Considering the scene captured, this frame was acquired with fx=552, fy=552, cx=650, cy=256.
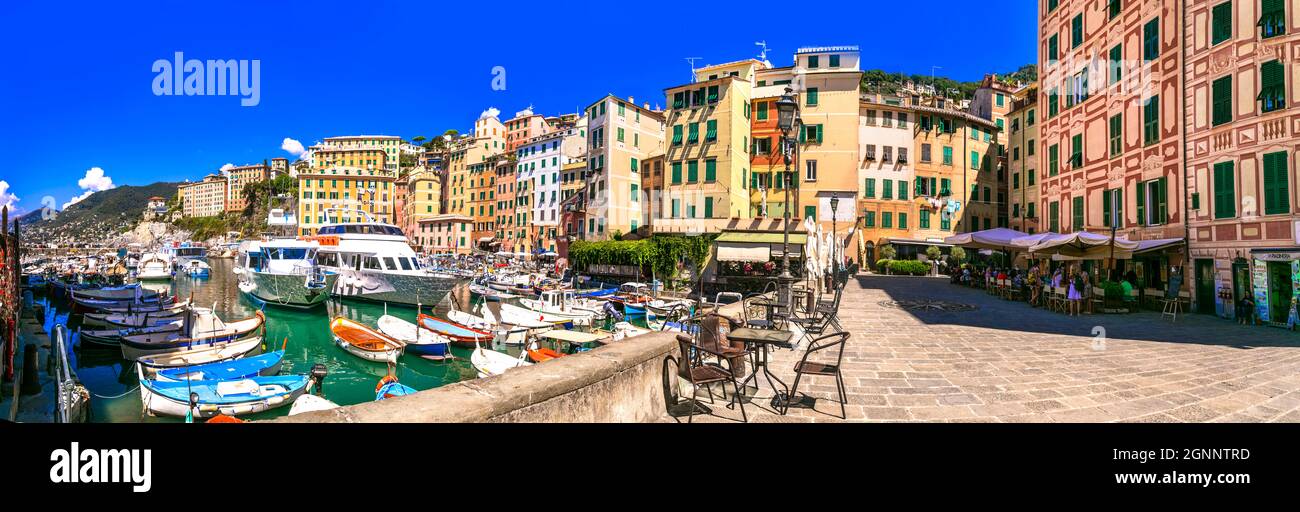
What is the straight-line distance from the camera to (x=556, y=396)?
299 centimetres

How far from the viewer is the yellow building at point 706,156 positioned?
38.9m

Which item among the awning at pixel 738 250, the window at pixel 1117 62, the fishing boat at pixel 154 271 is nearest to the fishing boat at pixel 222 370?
the awning at pixel 738 250

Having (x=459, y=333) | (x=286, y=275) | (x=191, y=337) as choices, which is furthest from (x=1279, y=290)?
(x=286, y=275)

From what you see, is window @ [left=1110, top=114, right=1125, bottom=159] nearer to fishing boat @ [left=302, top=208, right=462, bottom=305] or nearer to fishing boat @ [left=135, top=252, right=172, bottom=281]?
fishing boat @ [left=302, top=208, right=462, bottom=305]

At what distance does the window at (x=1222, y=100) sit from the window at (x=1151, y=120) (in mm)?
2102

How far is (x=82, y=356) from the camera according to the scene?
1997 cm

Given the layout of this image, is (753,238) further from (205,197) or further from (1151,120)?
(205,197)

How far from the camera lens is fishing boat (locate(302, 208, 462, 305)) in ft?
106

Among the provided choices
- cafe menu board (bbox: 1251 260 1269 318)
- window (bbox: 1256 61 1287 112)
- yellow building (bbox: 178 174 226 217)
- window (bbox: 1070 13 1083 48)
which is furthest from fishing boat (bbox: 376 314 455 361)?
yellow building (bbox: 178 174 226 217)

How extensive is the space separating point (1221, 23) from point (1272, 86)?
2.58 metres
